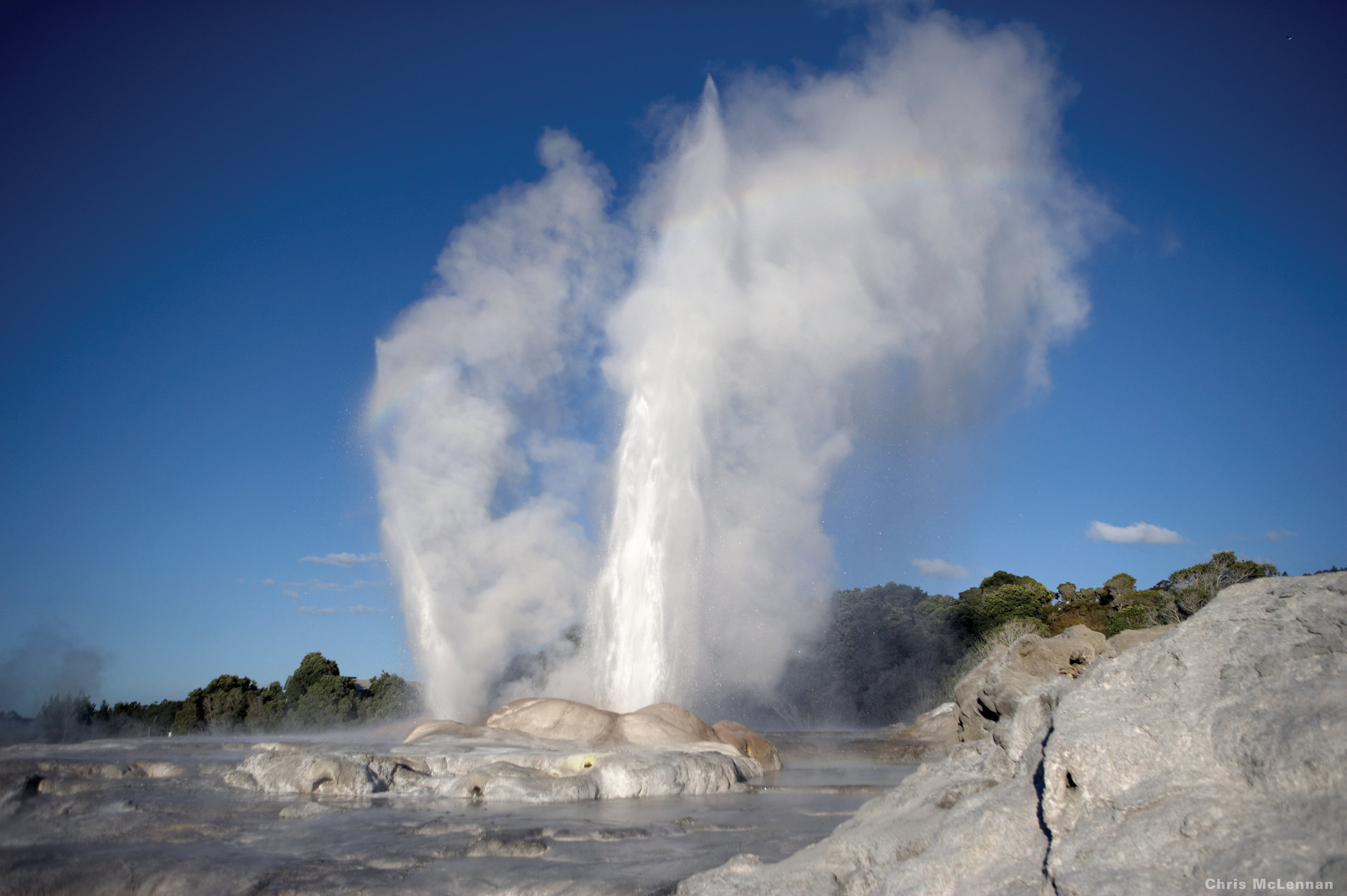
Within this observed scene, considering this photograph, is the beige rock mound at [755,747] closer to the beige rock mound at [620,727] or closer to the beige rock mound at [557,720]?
the beige rock mound at [620,727]

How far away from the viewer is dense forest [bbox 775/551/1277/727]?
48188mm

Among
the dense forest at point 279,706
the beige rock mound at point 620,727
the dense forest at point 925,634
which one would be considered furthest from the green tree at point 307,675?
the beige rock mound at point 620,727

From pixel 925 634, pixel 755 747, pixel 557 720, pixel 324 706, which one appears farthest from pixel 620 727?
pixel 925 634

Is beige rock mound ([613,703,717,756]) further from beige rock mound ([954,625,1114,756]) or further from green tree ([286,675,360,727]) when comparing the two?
green tree ([286,675,360,727])

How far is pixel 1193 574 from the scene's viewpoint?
52.9 meters

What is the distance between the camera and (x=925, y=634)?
188 feet

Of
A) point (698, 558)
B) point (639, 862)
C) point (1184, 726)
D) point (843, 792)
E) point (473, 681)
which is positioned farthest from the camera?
point (473, 681)

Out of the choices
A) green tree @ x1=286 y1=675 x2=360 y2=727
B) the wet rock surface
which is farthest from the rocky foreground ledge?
green tree @ x1=286 y1=675 x2=360 y2=727

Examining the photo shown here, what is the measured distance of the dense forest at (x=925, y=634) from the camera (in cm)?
4819

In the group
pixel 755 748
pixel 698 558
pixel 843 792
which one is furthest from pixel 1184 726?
pixel 698 558

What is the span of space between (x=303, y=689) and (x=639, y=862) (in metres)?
51.6

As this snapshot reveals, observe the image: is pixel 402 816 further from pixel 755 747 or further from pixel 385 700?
pixel 385 700

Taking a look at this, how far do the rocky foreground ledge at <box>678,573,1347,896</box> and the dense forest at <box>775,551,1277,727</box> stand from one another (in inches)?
1697

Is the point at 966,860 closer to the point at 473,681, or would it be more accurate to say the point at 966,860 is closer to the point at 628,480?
the point at 628,480
